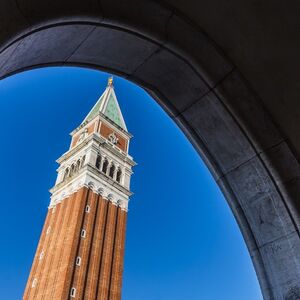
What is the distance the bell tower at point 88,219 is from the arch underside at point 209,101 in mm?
29897

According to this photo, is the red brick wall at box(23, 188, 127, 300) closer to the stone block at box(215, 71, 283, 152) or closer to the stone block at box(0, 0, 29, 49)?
the stone block at box(215, 71, 283, 152)

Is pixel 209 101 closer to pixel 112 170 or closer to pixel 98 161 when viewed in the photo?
pixel 98 161

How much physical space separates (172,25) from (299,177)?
4.22ft

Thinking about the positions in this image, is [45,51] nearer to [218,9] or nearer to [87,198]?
[218,9]

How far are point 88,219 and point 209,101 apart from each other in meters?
34.5

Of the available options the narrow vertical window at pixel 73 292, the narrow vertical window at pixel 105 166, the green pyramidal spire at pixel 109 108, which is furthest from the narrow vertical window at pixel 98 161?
the narrow vertical window at pixel 73 292

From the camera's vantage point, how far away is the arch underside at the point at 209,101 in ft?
6.65

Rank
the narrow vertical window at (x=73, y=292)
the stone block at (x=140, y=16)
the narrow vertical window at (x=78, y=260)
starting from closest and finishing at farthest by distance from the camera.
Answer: the stone block at (x=140, y=16) → the narrow vertical window at (x=73, y=292) → the narrow vertical window at (x=78, y=260)

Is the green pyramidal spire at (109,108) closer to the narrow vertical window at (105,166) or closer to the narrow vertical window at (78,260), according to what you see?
the narrow vertical window at (105,166)

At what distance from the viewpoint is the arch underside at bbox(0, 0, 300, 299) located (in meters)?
2.03

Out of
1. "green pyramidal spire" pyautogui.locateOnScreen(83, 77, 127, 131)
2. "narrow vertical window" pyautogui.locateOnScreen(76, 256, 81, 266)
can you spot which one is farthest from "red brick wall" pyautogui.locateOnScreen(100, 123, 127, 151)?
"narrow vertical window" pyautogui.locateOnScreen(76, 256, 81, 266)

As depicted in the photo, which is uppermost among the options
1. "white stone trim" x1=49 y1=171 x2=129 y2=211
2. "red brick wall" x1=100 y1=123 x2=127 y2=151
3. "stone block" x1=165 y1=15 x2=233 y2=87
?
"red brick wall" x1=100 y1=123 x2=127 y2=151

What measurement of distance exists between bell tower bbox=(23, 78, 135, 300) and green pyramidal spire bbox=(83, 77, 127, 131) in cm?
20

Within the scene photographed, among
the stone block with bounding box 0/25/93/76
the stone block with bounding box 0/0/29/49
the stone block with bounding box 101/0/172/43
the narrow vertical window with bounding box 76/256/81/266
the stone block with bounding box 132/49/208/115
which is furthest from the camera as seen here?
the narrow vertical window with bounding box 76/256/81/266
